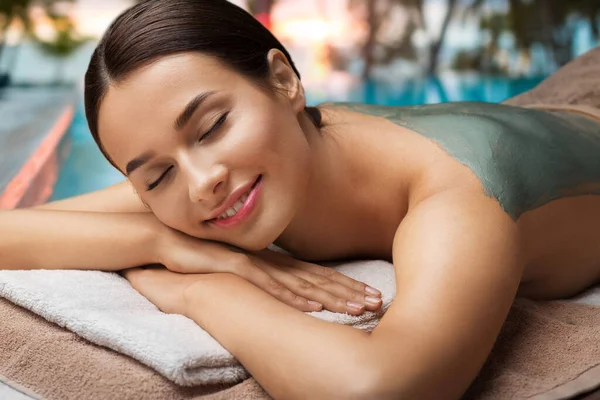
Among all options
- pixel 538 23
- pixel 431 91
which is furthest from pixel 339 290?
pixel 538 23

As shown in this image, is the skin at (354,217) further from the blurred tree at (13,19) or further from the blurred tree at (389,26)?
the blurred tree at (389,26)

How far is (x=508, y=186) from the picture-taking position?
1081 mm

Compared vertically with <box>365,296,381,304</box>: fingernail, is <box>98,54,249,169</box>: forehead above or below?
above

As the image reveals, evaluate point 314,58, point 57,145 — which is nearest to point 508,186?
point 57,145

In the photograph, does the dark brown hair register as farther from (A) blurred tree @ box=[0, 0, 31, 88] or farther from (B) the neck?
(A) blurred tree @ box=[0, 0, 31, 88]

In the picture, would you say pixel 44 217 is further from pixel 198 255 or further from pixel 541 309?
pixel 541 309

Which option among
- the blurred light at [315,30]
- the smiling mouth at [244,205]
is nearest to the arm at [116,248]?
the smiling mouth at [244,205]

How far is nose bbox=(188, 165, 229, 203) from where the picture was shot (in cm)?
101

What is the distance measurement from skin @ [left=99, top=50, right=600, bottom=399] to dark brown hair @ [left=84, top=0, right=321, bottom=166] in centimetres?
2

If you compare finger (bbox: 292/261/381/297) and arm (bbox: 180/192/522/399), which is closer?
arm (bbox: 180/192/522/399)

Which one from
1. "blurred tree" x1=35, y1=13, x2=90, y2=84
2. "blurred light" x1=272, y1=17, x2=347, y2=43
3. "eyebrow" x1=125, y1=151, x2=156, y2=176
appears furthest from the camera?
"blurred light" x1=272, y1=17, x2=347, y2=43

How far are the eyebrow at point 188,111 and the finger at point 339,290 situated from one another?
32 centimetres

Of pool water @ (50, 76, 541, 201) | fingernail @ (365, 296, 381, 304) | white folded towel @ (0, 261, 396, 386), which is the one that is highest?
fingernail @ (365, 296, 381, 304)

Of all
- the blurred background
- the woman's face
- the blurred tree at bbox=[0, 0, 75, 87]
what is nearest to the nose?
the woman's face
